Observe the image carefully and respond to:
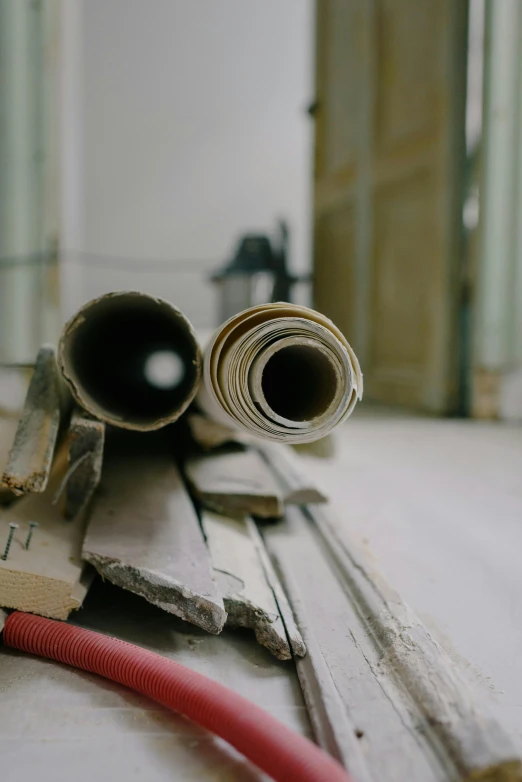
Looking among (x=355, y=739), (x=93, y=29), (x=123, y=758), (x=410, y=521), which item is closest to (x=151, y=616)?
(x=123, y=758)

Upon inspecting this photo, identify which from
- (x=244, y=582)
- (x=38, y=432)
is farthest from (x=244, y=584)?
(x=38, y=432)

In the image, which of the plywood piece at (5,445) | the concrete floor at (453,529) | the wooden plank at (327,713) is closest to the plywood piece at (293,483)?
the concrete floor at (453,529)

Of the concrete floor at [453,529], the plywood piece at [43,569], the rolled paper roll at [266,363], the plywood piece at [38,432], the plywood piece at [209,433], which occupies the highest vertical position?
the rolled paper roll at [266,363]

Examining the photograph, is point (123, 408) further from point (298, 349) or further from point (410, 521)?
point (410, 521)

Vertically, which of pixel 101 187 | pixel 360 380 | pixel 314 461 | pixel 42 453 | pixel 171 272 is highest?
pixel 101 187

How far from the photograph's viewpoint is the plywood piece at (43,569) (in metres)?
0.98

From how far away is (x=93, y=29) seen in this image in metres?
6.61

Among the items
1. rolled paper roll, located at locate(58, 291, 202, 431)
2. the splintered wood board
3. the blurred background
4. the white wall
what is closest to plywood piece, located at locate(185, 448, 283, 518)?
the splintered wood board

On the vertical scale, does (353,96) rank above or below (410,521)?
above

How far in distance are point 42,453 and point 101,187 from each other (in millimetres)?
6445

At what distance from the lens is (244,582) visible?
111 centimetres

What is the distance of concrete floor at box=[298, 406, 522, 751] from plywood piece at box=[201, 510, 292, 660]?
11.9 inches

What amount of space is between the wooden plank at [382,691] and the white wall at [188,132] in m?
5.82

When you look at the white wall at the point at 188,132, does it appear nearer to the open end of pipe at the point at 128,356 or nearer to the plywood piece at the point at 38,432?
the open end of pipe at the point at 128,356
